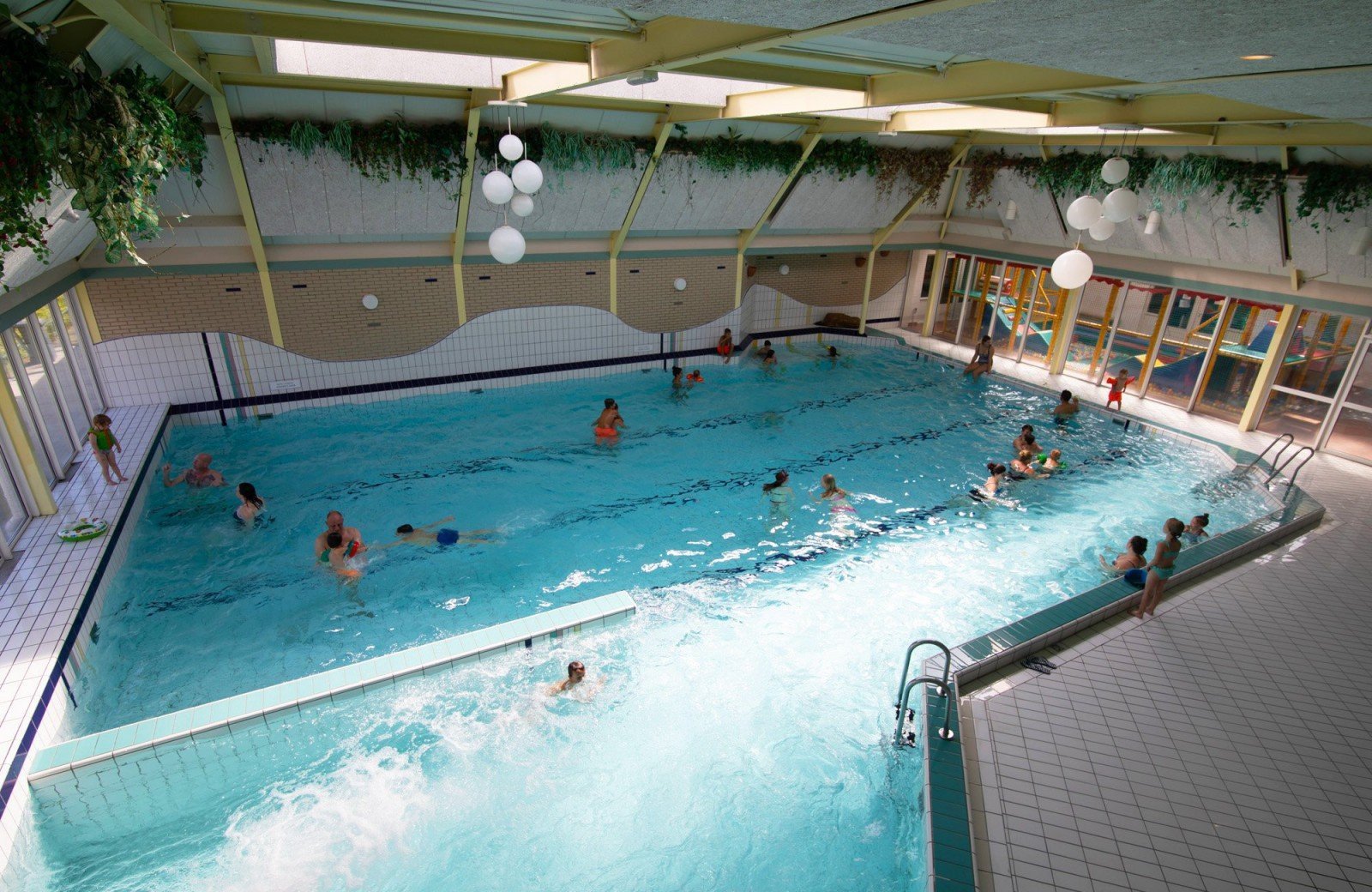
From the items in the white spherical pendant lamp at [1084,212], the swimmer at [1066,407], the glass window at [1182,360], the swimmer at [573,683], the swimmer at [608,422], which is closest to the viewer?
the swimmer at [573,683]

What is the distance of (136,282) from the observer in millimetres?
7816

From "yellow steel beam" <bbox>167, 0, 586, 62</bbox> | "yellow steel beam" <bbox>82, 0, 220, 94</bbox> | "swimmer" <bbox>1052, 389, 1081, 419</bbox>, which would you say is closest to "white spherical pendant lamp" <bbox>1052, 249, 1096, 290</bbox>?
"yellow steel beam" <bbox>167, 0, 586, 62</bbox>

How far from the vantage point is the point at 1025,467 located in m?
8.16

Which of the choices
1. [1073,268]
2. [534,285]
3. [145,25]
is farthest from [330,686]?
[534,285]

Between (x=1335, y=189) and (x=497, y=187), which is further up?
(x=1335, y=189)

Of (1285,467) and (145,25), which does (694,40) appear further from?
(1285,467)

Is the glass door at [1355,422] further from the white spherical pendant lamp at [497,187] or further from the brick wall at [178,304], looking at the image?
the brick wall at [178,304]

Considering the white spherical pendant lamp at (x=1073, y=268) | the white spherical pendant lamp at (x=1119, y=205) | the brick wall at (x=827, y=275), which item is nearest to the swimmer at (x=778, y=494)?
the white spherical pendant lamp at (x=1073, y=268)

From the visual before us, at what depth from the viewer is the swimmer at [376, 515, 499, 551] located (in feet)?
20.8

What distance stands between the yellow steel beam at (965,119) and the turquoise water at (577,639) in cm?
390

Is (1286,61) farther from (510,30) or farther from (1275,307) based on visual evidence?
(1275,307)

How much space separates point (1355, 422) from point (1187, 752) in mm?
8357

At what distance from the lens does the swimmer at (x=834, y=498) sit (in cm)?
730

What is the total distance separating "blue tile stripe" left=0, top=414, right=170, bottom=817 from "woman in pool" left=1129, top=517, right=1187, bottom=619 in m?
7.14
